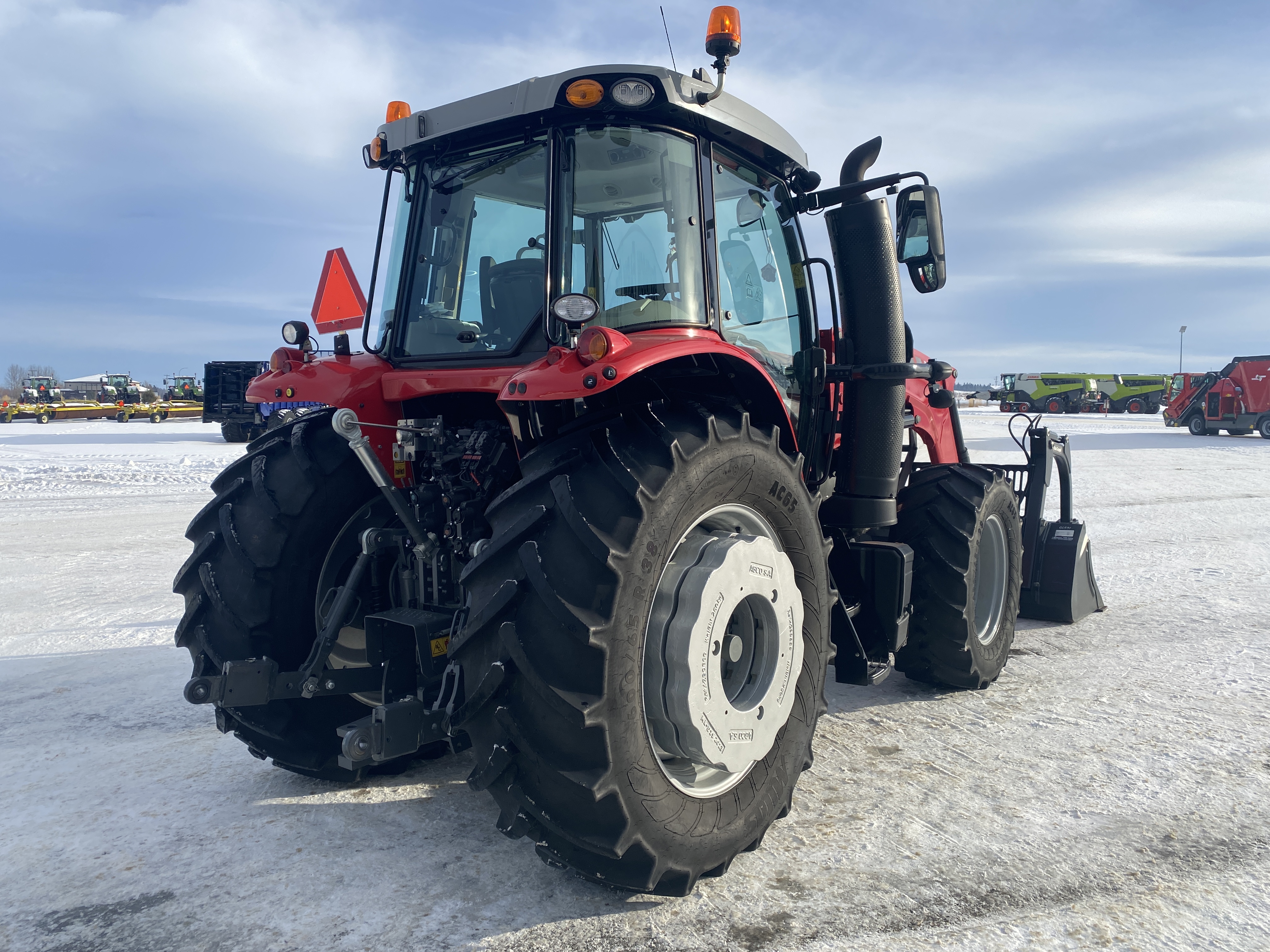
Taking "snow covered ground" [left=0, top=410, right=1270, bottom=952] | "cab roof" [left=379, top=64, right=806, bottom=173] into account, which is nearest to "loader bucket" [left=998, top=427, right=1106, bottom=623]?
"snow covered ground" [left=0, top=410, right=1270, bottom=952]

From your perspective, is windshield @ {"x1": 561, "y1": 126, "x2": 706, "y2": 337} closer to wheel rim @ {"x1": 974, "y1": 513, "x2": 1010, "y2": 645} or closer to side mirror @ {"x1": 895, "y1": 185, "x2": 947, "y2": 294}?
side mirror @ {"x1": 895, "y1": 185, "x2": 947, "y2": 294}

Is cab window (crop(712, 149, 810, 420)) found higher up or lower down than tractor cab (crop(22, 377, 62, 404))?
lower down

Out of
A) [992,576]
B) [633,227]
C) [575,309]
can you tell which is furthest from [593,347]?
[992,576]

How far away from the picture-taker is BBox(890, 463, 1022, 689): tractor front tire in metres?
4.14

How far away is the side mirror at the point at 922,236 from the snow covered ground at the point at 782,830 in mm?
1977

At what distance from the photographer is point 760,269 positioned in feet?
11.5

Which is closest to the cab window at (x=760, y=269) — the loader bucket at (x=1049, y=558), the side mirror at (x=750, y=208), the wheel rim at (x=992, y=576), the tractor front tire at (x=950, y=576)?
the side mirror at (x=750, y=208)

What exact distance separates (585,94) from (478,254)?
792 mm

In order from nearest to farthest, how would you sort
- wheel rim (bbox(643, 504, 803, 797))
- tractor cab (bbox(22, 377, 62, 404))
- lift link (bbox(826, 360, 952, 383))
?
1. wheel rim (bbox(643, 504, 803, 797))
2. lift link (bbox(826, 360, 952, 383))
3. tractor cab (bbox(22, 377, 62, 404))

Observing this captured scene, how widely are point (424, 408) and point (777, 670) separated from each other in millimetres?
1601

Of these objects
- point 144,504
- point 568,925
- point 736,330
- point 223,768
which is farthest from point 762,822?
point 144,504

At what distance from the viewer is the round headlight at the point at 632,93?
2.69m

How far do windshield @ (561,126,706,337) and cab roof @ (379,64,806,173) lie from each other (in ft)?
0.33

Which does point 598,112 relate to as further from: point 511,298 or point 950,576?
point 950,576
